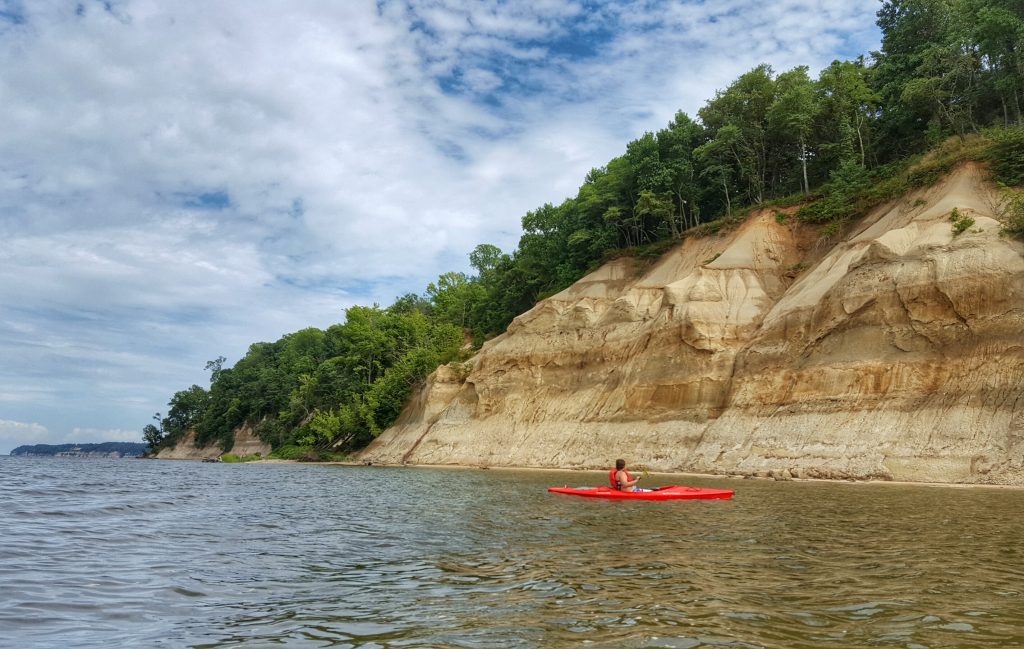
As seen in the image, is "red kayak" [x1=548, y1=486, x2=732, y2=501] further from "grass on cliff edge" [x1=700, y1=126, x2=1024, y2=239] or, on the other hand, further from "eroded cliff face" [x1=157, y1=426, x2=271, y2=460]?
"eroded cliff face" [x1=157, y1=426, x2=271, y2=460]

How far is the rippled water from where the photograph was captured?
6508 millimetres

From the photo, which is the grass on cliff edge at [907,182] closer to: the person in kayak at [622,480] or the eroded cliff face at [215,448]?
the person in kayak at [622,480]

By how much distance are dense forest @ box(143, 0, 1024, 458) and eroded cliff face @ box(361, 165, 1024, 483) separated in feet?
9.61

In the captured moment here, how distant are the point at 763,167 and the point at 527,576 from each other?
1854 inches

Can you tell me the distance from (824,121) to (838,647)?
48.7 metres

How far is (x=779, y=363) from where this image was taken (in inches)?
1293

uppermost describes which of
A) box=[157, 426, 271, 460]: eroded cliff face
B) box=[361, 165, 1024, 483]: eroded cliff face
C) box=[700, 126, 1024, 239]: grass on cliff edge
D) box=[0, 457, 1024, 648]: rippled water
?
box=[700, 126, 1024, 239]: grass on cliff edge

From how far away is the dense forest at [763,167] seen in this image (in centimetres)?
3884

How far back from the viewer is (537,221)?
68.3 metres

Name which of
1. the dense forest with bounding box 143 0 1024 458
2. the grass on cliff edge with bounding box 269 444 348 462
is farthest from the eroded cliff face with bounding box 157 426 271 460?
the dense forest with bounding box 143 0 1024 458

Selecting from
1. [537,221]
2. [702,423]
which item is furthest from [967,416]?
[537,221]

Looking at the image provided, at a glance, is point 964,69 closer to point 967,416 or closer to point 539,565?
point 967,416

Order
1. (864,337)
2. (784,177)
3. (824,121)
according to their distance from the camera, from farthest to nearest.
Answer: (784,177)
(824,121)
(864,337)

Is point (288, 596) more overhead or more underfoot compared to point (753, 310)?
more underfoot
